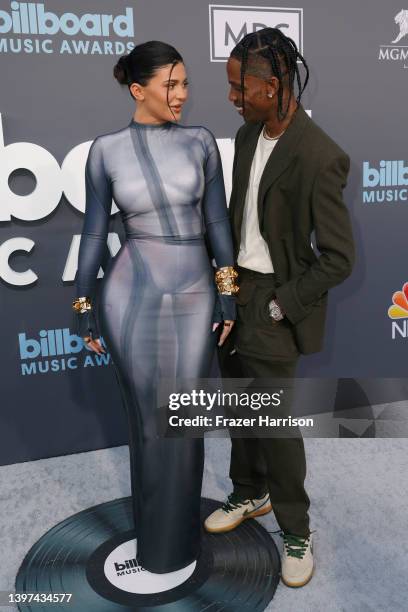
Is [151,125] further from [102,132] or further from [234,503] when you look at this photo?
[234,503]

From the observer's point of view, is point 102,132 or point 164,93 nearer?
point 164,93

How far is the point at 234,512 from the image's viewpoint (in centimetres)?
247

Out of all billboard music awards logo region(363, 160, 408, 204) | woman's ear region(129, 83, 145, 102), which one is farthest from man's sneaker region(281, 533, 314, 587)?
billboard music awards logo region(363, 160, 408, 204)

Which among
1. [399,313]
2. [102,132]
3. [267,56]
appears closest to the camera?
[267,56]

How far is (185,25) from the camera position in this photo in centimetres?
282

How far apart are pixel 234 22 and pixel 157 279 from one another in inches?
62.9

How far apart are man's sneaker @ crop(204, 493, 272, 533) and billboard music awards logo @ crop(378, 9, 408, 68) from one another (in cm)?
233

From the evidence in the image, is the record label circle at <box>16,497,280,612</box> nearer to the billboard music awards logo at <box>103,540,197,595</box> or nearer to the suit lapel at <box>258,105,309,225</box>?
the billboard music awards logo at <box>103,540,197,595</box>

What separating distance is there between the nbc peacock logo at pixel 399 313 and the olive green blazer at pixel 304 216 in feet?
5.19

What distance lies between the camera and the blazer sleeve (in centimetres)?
183

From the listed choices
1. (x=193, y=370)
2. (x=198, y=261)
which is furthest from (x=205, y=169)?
(x=193, y=370)

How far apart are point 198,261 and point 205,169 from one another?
30 cm

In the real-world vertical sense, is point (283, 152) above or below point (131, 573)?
above

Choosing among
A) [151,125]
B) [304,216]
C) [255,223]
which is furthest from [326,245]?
[151,125]
